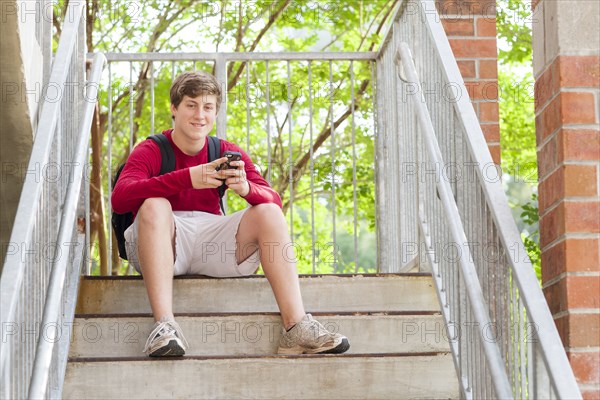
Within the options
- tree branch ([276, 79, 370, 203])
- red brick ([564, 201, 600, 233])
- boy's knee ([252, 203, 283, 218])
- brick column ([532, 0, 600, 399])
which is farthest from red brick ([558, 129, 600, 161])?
tree branch ([276, 79, 370, 203])

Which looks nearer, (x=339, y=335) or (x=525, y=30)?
(x=339, y=335)

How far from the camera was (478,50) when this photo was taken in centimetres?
434

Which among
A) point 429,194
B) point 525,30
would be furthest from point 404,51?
point 525,30

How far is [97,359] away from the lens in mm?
3322

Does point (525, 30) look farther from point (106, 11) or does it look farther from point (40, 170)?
point (40, 170)

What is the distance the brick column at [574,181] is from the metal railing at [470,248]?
0.15m

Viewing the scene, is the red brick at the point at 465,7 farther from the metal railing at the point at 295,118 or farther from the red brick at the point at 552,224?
the metal railing at the point at 295,118

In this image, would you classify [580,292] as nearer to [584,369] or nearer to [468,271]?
[584,369]

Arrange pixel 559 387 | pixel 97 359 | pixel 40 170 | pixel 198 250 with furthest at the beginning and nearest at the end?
pixel 198 250 → pixel 97 359 → pixel 40 170 → pixel 559 387

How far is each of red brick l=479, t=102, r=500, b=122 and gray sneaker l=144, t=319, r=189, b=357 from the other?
5.34ft

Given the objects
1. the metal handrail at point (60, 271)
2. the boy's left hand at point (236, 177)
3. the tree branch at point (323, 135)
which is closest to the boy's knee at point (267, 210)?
the boy's left hand at point (236, 177)

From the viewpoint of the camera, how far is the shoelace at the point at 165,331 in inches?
132

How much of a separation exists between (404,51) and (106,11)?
520cm

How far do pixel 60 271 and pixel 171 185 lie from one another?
29.9 inches
